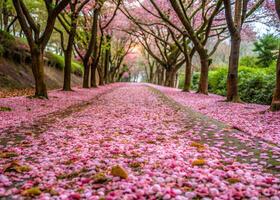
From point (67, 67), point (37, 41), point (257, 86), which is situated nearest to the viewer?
point (37, 41)

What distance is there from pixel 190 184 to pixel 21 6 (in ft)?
40.0

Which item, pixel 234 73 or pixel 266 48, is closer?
pixel 234 73

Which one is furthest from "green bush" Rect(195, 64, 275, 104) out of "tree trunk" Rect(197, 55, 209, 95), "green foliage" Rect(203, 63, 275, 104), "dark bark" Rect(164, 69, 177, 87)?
"dark bark" Rect(164, 69, 177, 87)

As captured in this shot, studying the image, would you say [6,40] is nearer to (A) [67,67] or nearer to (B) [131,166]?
(A) [67,67]

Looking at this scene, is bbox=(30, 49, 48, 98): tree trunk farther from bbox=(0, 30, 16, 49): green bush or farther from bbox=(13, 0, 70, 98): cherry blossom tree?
bbox=(0, 30, 16, 49): green bush

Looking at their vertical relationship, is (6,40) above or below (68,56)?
above

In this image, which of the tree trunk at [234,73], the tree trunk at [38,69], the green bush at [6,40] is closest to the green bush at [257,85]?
the tree trunk at [234,73]

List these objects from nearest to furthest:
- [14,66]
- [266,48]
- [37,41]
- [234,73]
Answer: [37,41] < [234,73] < [14,66] < [266,48]

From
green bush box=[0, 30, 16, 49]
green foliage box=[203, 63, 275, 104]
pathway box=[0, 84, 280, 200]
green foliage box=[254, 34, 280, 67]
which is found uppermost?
green foliage box=[254, 34, 280, 67]

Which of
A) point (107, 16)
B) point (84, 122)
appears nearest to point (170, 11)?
point (107, 16)

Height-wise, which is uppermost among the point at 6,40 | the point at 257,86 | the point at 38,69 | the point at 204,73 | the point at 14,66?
the point at 6,40

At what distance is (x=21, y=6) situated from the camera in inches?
523

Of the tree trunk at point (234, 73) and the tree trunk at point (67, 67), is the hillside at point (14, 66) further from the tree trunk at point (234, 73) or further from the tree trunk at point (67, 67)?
the tree trunk at point (234, 73)

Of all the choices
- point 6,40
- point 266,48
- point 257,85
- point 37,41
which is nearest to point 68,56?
point 6,40
